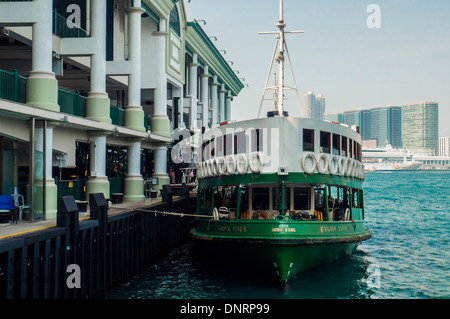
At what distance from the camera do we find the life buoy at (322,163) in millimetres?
17625

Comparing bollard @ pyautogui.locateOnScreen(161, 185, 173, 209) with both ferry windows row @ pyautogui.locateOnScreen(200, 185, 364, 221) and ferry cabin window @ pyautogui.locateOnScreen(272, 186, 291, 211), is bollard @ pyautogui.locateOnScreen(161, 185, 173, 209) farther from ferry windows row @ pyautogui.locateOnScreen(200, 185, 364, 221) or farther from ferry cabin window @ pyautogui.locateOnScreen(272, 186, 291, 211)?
ferry cabin window @ pyautogui.locateOnScreen(272, 186, 291, 211)

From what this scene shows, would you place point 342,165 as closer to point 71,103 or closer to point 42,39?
point 71,103

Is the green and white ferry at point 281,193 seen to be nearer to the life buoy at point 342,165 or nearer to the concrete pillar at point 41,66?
the life buoy at point 342,165

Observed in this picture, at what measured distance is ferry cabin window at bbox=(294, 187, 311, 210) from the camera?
18.7 metres

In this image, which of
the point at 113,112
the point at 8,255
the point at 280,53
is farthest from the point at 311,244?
the point at 113,112

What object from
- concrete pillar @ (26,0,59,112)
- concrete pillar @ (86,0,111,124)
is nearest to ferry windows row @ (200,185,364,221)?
concrete pillar @ (86,0,111,124)

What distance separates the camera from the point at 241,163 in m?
18.0

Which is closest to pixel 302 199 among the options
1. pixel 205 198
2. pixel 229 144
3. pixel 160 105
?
pixel 229 144

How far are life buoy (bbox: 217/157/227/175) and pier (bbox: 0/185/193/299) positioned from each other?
3589 mm

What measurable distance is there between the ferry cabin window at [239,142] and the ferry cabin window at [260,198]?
5.62 ft

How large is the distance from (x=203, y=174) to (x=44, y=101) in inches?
292

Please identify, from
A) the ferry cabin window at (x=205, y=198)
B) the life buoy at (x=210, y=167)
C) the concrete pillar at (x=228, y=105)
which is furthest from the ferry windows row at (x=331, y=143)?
the concrete pillar at (x=228, y=105)

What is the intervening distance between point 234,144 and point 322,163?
11.7 feet
